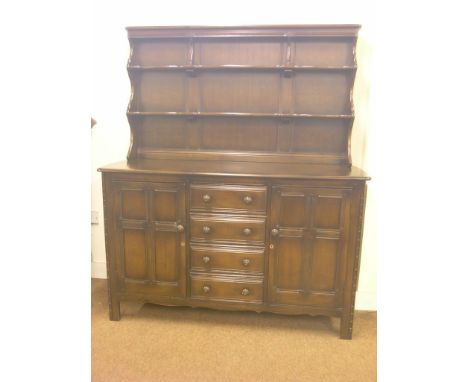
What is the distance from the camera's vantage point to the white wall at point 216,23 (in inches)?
78.6

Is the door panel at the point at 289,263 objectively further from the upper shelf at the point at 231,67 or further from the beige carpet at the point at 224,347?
the upper shelf at the point at 231,67

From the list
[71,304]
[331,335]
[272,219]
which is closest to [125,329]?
[272,219]

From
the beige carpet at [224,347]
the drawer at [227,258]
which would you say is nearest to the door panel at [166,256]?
the drawer at [227,258]

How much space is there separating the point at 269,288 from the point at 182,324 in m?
0.63

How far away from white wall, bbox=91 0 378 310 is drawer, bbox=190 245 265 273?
851mm

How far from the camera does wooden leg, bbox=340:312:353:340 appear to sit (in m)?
1.82

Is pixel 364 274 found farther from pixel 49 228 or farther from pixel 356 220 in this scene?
pixel 49 228

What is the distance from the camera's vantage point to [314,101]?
2.05 metres

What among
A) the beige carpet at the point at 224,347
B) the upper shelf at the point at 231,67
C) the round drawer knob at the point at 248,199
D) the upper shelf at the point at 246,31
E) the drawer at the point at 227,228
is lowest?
the beige carpet at the point at 224,347

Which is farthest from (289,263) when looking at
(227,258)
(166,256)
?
(166,256)

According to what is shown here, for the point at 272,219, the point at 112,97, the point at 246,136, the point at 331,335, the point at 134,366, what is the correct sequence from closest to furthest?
the point at 134,366 < the point at 272,219 < the point at 331,335 < the point at 246,136 < the point at 112,97

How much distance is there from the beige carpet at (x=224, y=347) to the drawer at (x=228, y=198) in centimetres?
78

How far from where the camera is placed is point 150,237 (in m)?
1.89

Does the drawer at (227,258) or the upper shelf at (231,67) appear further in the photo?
the upper shelf at (231,67)
